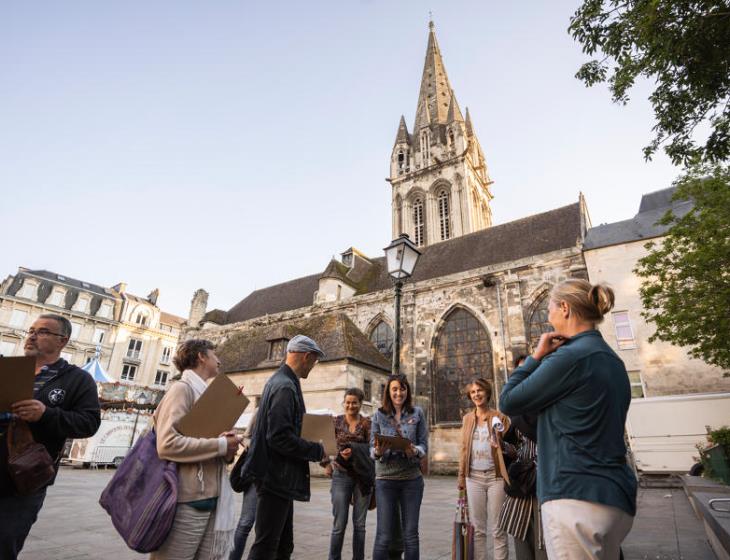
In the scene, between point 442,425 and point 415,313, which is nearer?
point 442,425

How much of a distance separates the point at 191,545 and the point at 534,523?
98.9 inches

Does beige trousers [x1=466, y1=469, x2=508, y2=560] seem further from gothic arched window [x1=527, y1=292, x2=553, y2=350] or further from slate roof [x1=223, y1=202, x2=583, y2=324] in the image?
slate roof [x1=223, y1=202, x2=583, y2=324]

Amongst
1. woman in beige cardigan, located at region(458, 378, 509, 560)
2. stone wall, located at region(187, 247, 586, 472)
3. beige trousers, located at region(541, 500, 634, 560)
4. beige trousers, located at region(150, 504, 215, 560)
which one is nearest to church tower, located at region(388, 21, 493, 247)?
stone wall, located at region(187, 247, 586, 472)

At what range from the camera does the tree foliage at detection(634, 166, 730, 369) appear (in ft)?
33.9

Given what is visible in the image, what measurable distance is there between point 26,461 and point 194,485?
883 millimetres

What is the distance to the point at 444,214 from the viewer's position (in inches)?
1353

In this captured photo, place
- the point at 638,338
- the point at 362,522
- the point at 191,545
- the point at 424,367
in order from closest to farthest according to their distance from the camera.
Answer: the point at 191,545 → the point at 362,522 → the point at 638,338 → the point at 424,367

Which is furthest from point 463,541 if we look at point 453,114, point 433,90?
point 433,90

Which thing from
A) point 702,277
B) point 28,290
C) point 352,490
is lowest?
point 352,490

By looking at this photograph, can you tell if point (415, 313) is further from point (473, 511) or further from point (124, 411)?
point (473, 511)

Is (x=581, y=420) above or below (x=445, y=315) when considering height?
below

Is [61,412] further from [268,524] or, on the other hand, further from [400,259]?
[400,259]

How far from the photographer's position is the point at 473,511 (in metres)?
3.73

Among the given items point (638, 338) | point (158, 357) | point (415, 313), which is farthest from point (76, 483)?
point (158, 357)
